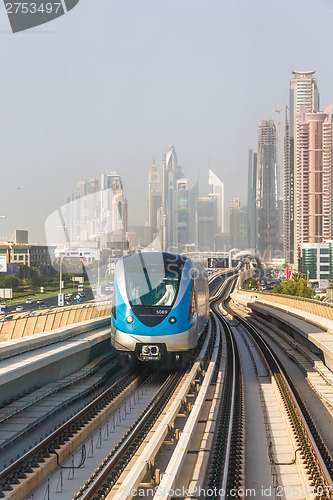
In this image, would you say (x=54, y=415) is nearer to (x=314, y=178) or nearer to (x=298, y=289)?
(x=298, y=289)

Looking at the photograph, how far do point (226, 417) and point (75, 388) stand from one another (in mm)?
3069

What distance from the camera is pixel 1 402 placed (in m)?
9.98

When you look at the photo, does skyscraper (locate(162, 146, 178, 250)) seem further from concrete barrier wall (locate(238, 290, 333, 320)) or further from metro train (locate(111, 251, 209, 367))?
metro train (locate(111, 251, 209, 367))

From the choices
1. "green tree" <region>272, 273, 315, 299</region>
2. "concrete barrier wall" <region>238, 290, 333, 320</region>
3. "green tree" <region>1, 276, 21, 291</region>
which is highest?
"green tree" <region>1, 276, 21, 291</region>

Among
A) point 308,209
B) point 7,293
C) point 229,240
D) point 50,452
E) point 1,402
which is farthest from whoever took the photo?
point 308,209

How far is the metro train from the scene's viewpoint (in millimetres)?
13008

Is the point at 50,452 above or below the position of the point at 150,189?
below

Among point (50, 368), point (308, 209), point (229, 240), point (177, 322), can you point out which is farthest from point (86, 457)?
point (308, 209)

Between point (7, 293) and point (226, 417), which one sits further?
point (7, 293)

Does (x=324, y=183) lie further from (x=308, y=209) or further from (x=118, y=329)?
(x=118, y=329)

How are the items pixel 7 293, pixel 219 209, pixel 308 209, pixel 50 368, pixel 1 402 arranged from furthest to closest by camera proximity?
pixel 308 209
pixel 219 209
pixel 7 293
pixel 50 368
pixel 1 402

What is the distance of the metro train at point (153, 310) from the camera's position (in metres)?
13.0

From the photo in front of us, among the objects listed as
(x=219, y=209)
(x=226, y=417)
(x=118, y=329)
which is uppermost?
(x=219, y=209)

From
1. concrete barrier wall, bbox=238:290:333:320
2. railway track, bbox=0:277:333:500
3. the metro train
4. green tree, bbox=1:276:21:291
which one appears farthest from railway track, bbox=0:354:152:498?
green tree, bbox=1:276:21:291
